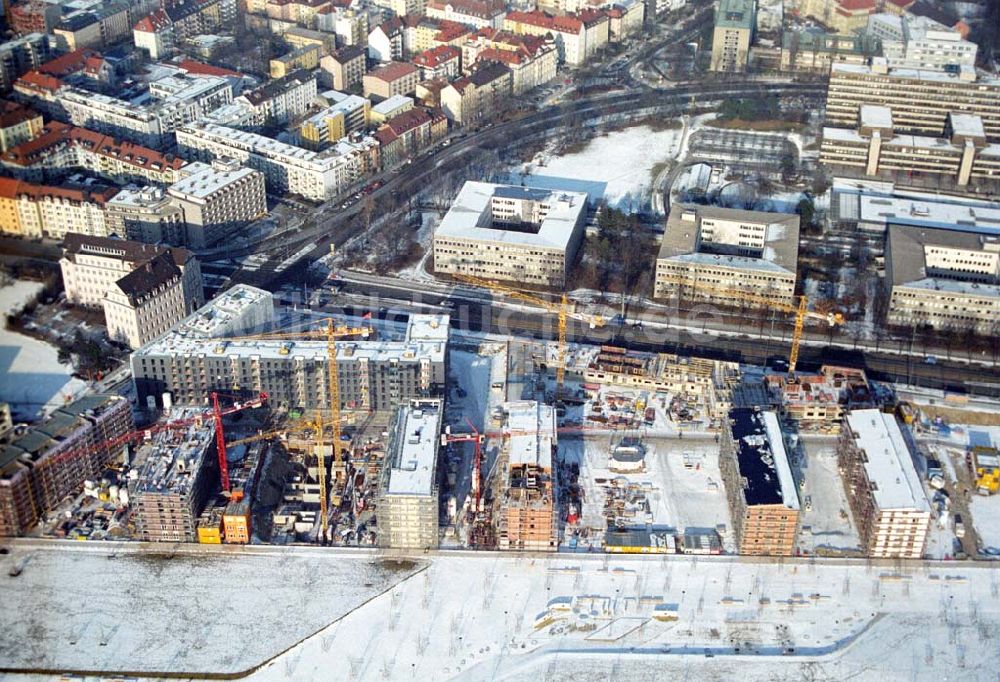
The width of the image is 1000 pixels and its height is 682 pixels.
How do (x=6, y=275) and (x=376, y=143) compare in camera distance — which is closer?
(x=6, y=275)

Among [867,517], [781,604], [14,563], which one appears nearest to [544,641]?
[781,604]

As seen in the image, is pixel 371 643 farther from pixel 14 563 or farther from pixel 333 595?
pixel 14 563

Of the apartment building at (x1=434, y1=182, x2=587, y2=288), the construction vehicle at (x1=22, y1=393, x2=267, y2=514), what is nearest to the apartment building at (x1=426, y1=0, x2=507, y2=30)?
the apartment building at (x1=434, y1=182, x2=587, y2=288)

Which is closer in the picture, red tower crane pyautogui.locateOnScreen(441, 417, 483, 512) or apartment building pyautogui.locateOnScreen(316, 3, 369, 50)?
red tower crane pyautogui.locateOnScreen(441, 417, 483, 512)

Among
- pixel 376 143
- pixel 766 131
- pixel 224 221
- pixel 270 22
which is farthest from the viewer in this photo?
pixel 270 22

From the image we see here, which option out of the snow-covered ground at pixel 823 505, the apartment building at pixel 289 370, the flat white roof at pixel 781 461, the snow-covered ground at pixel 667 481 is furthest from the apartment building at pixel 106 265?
the snow-covered ground at pixel 823 505

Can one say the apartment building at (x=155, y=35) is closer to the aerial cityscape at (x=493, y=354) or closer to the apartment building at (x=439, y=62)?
the aerial cityscape at (x=493, y=354)

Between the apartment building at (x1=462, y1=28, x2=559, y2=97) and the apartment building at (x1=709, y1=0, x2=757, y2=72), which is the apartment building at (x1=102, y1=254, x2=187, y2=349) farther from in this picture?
the apartment building at (x1=709, y1=0, x2=757, y2=72)
